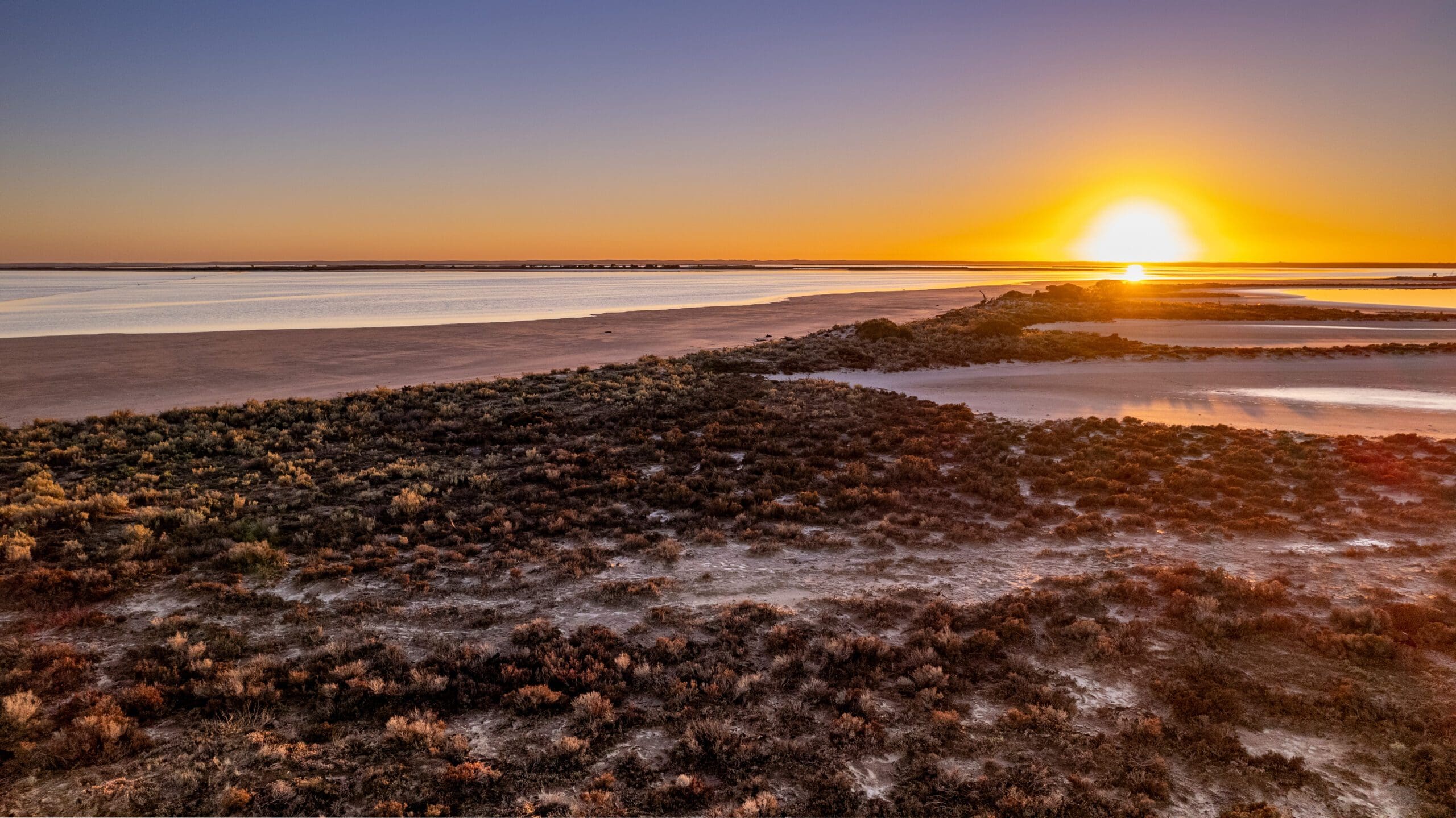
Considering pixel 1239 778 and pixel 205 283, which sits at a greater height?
pixel 205 283

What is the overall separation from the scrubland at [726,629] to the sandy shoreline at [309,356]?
28.7 feet

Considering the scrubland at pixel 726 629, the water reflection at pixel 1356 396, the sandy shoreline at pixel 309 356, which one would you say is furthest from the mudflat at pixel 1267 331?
the scrubland at pixel 726 629

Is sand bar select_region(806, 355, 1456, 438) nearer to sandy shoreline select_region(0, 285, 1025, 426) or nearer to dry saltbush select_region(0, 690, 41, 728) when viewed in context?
sandy shoreline select_region(0, 285, 1025, 426)

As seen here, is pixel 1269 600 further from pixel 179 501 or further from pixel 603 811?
pixel 179 501

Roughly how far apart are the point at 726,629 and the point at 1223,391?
25567mm

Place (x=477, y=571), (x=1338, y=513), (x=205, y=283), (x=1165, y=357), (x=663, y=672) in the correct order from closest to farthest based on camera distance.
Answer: (x=663, y=672) → (x=477, y=571) → (x=1338, y=513) → (x=1165, y=357) → (x=205, y=283)

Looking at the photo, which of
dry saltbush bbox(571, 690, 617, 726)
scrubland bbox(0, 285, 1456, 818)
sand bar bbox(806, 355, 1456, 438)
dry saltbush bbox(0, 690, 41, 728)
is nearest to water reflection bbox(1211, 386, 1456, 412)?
sand bar bbox(806, 355, 1456, 438)

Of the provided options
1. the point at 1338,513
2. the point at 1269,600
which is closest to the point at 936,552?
the point at 1269,600

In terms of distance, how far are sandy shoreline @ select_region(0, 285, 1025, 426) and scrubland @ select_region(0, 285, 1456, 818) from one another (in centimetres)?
874

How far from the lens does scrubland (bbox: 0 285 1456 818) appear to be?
6.23m

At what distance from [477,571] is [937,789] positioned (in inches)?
298

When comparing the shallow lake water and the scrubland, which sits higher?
the shallow lake water

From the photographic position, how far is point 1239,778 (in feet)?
20.6

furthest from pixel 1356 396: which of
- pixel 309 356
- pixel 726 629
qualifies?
pixel 309 356
